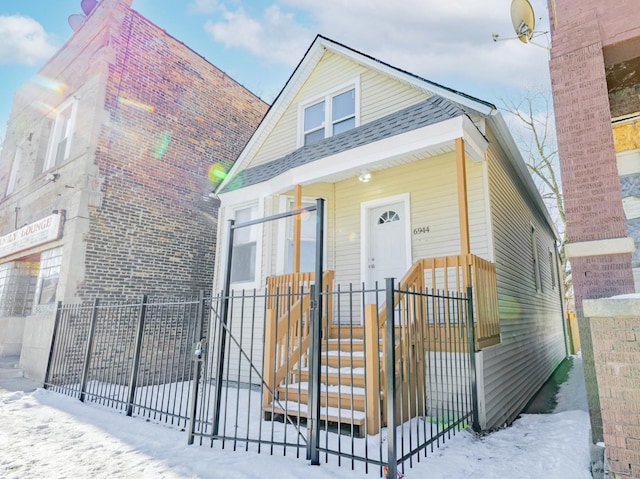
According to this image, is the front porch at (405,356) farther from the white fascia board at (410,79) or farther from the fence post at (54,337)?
the fence post at (54,337)

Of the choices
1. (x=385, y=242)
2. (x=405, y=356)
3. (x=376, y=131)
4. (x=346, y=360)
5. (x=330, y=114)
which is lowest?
(x=346, y=360)

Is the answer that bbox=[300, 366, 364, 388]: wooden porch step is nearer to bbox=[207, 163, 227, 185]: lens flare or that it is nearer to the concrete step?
the concrete step

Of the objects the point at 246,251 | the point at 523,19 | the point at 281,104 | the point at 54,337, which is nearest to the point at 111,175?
the point at 246,251

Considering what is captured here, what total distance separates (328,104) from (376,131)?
2.67 meters

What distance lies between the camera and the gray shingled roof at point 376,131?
600cm

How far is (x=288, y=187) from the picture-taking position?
8.02 m

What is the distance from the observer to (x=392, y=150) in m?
6.25

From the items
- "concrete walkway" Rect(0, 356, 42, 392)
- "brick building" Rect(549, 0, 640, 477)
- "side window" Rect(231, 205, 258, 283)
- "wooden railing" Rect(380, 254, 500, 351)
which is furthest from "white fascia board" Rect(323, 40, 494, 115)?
"concrete walkway" Rect(0, 356, 42, 392)

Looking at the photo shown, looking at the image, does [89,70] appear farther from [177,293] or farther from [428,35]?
[428,35]

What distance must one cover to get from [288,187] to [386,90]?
9.63ft

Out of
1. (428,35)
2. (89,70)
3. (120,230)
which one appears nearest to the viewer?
(120,230)

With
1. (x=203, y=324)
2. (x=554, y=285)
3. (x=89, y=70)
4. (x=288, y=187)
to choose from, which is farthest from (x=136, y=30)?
(x=554, y=285)

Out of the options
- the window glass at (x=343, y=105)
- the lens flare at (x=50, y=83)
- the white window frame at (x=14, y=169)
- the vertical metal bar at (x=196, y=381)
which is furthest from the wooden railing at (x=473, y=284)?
the white window frame at (x=14, y=169)

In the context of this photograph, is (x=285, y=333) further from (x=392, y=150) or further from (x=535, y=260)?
(x=535, y=260)
